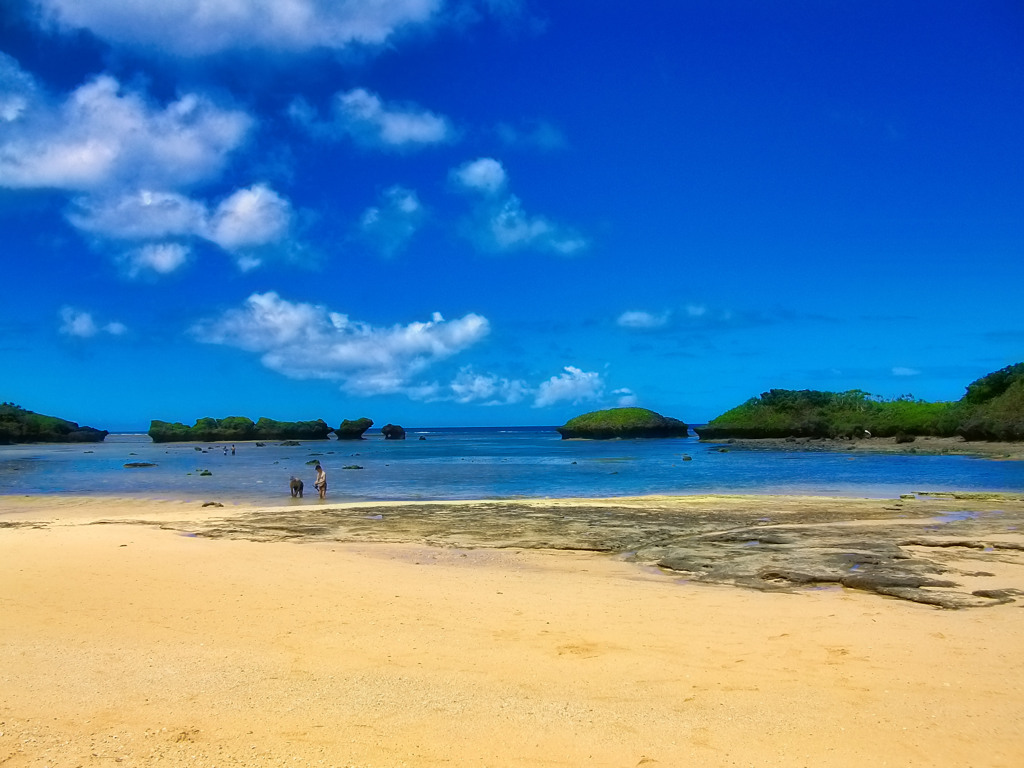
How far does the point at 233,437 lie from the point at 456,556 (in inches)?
4545

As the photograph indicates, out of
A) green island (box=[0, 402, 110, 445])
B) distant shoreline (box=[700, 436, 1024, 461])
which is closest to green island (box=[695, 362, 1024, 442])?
distant shoreline (box=[700, 436, 1024, 461])

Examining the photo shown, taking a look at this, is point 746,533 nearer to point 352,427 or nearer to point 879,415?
point 879,415

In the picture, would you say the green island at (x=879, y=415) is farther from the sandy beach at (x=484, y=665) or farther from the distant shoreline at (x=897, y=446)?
the sandy beach at (x=484, y=665)

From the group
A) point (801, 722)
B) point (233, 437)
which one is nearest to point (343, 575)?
point (801, 722)

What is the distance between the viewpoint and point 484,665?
22.2 feet

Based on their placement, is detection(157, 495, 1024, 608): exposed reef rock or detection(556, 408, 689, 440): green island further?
detection(556, 408, 689, 440): green island

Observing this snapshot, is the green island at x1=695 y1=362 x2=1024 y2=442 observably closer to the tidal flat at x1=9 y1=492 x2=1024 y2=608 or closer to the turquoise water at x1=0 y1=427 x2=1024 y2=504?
the turquoise water at x1=0 y1=427 x2=1024 y2=504

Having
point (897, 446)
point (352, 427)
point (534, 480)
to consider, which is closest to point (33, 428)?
point (352, 427)

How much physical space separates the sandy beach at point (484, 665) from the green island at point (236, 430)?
107886 millimetres

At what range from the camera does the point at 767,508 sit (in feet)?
67.6

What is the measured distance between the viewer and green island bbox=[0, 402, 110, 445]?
340 ft

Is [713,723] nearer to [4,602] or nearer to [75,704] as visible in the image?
[75,704]

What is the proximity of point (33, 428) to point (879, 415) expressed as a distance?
11835 centimetres

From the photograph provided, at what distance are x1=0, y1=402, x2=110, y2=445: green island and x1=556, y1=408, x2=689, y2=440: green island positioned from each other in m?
79.8
